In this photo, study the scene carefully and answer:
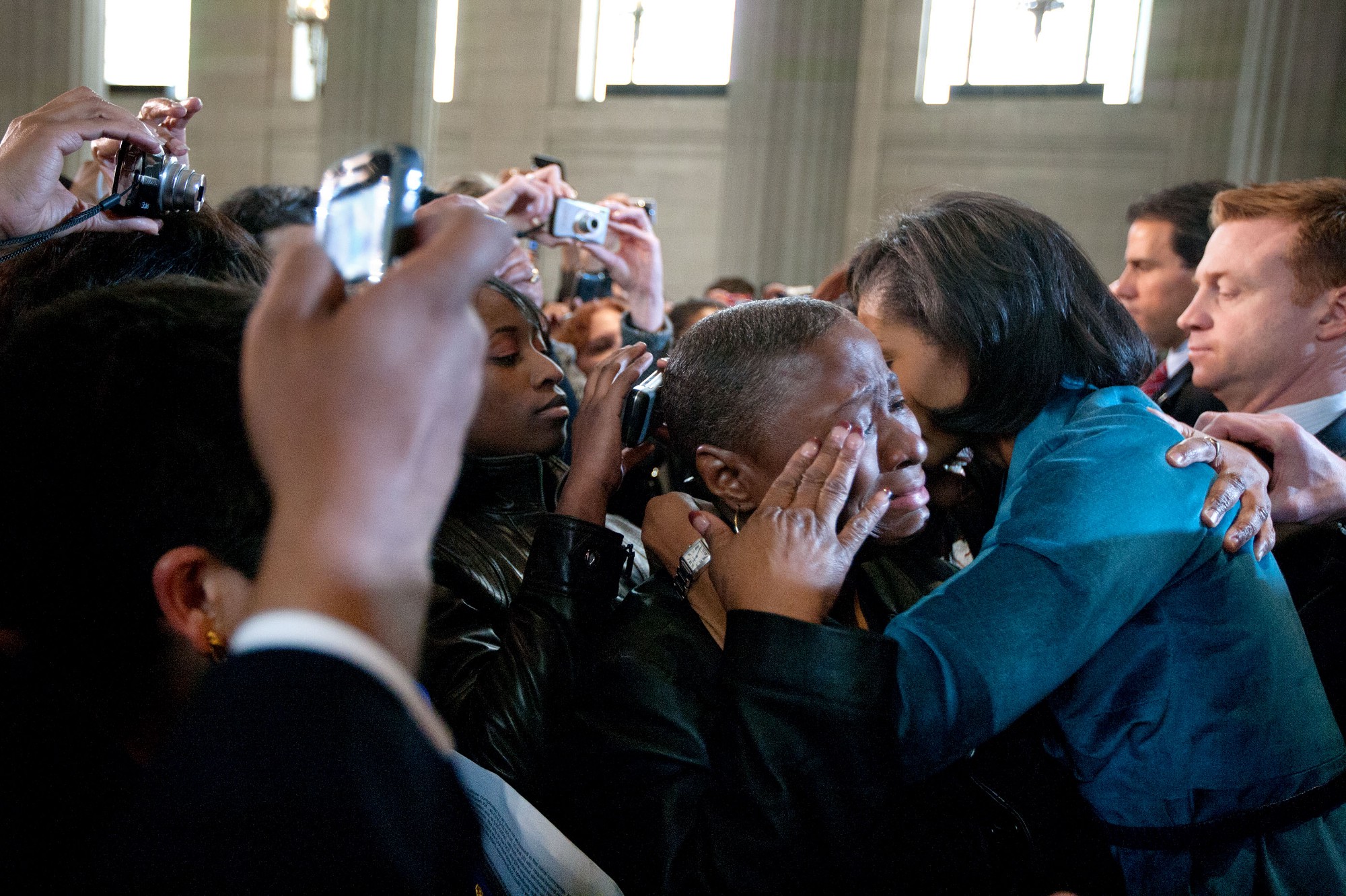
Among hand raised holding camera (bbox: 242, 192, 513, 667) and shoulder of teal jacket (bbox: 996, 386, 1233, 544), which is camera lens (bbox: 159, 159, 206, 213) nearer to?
hand raised holding camera (bbox: 242, 192, 513, 667)

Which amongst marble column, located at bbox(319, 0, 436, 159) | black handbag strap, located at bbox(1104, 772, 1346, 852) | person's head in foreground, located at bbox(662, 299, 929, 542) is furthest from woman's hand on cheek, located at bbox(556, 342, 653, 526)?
marble column, located at bbox(319, 0, 436, 159)

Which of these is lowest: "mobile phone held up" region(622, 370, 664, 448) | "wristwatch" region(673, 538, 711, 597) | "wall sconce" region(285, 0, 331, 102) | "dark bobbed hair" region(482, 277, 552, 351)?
"wristwatch" region(673, 538, 711, 597)

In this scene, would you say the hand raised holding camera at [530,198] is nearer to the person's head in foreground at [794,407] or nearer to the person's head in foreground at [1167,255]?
the person's head in foreground at [794,407]

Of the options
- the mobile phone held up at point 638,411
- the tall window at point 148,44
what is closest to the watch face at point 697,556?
the mobile phone held up at point 638,411

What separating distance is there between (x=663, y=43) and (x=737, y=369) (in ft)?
39.1

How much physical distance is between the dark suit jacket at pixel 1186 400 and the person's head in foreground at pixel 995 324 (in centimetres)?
171

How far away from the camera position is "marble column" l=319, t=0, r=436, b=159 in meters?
10.8

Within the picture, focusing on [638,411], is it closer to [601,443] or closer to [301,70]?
[601,443]

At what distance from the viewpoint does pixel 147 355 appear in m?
0.79

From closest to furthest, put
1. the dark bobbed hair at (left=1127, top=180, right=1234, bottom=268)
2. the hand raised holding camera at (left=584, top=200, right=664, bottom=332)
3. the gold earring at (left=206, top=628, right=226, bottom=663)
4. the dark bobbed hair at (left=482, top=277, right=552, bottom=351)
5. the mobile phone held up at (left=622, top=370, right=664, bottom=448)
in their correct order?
the gold earring at (left=206, top=628, right=226, bottom=663), the mobile phone held up at (left=622, top=370, right=664, bottom=448), the dark bobbed hair at (left=482, top=277, right=552, bottom=351), the hand raised holding camera at (left=584, top=200, right=664, bottom=332), the dark bobbed hair at (left=1127, top=180, right=1234, bottom=268)

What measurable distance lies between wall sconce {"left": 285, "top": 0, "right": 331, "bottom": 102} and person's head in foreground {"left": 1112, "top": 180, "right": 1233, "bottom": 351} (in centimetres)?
1079

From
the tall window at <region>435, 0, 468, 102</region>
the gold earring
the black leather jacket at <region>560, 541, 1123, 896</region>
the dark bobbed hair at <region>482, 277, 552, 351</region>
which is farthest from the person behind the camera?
the tall window at <region>435, 0, 468, 102</region>

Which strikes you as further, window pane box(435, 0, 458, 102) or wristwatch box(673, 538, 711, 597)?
window pane box(435, 0, 458, 102)

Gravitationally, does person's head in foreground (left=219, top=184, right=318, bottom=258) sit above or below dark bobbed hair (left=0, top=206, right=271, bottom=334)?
above
